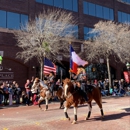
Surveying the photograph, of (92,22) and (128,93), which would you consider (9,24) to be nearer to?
(92,22)

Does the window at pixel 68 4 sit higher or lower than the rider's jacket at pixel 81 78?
higher

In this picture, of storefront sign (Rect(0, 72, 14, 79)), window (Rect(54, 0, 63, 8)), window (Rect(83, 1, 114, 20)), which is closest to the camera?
storefront sign (Rect(0, 72, 14, 79))

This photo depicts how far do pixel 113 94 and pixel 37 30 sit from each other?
1196 cm

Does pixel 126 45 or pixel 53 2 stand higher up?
pixel 53 2

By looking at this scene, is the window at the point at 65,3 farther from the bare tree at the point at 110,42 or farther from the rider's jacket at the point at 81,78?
the rider's jacket at the point at 81,78

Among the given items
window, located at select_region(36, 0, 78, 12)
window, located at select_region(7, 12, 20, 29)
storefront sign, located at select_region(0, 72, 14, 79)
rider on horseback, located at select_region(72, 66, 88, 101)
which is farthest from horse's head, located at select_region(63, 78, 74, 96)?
window, located at select_region(36, 0, 78, 12)

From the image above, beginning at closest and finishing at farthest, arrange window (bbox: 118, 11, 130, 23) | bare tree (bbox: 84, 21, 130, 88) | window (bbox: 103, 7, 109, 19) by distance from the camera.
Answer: bare tree (bbox: 84, 21, 130, 88) → window (bbox: 103, 7, 109, 19) → window (bbox: 118, 11, 130, 23)

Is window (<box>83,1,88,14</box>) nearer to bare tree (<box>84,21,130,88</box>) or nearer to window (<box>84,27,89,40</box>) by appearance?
window (<box>84,27,89,40</box>)

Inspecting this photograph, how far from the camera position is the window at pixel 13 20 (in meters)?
27.4

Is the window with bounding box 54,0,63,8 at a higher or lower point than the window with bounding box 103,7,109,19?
lower

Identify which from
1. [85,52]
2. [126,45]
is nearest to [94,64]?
[85,52]

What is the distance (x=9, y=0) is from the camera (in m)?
27.5

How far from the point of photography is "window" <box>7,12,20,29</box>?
2739 cm

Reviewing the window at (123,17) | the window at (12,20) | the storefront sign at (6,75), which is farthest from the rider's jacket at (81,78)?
the window at (123,17)
